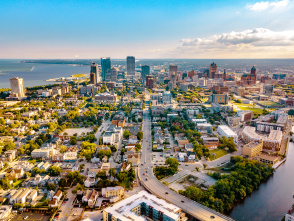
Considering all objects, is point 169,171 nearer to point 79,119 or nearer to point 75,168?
point 75,168

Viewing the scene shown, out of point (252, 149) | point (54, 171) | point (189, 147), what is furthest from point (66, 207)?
point (252, 149)

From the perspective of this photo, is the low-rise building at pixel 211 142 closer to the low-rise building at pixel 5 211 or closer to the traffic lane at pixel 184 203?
the traffic lane at pixel 184 203

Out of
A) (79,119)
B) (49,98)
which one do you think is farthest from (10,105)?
(79,119)

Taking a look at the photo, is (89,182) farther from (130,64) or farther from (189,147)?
(130,64)

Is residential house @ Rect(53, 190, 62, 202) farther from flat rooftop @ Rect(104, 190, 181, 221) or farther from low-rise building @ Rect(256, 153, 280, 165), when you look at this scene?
low-rise building @ Rect(256, 153, 280, 165)

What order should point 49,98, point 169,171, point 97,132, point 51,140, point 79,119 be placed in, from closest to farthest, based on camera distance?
point 169,171, point 51,140, point 97,132, point 79,119, point 49,98

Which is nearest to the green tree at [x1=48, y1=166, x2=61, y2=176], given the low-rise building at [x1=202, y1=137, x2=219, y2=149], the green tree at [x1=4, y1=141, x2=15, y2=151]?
the green tree at [x1=4, y1=141, x2=15, y2=151]
